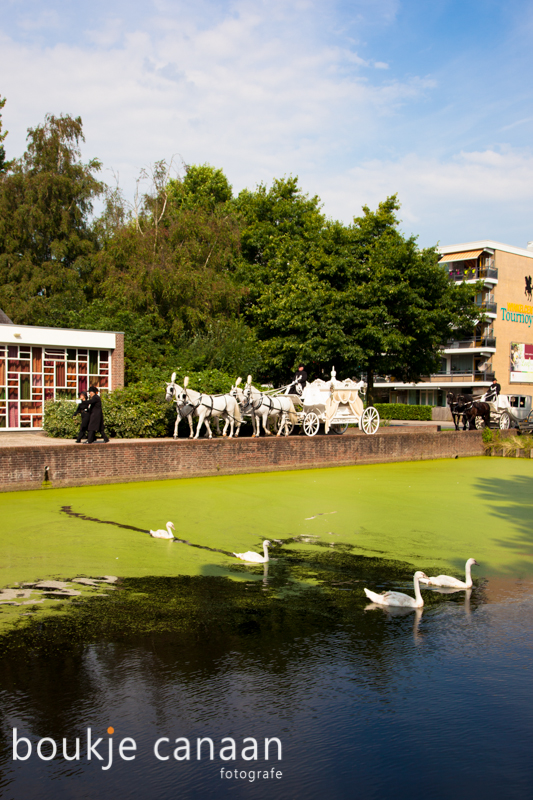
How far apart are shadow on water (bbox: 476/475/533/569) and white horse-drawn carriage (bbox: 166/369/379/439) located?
561 cm

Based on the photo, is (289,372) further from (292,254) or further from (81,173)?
(81,173)

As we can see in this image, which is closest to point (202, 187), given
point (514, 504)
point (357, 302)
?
point (357, 302)

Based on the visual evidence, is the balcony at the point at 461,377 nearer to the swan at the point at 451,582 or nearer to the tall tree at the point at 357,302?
the tall tree at the point at 357,302

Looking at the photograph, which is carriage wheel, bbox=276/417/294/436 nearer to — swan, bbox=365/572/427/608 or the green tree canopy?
swan, bbox=365/572/427/608

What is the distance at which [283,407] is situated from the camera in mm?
21062

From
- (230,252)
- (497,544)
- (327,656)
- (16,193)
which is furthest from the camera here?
(16,193)

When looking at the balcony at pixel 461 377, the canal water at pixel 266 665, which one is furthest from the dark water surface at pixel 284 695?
the balcony at pixel 461 377

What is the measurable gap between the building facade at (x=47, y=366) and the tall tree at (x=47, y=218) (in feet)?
→ 60.2

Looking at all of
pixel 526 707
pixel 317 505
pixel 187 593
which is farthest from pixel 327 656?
pixel 317 505

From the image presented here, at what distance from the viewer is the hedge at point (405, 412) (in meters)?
54.8

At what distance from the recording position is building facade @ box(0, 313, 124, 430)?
936 inches

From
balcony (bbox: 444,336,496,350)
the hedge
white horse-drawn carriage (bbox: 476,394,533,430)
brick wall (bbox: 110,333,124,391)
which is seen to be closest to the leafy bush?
brick wall (bbox: 110,333,124,391)

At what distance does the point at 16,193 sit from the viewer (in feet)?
149

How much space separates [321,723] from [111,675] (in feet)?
5.11
